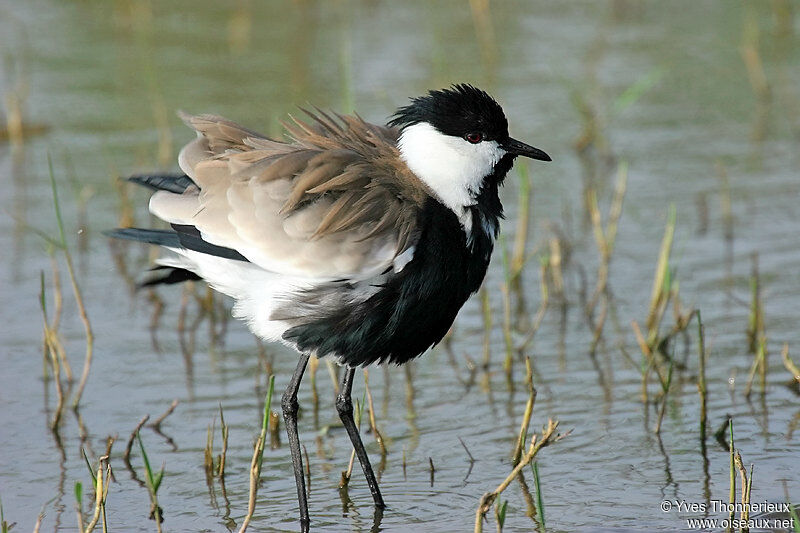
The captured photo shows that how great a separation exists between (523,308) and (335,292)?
2.25 metres

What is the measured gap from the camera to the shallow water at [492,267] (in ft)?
16.5

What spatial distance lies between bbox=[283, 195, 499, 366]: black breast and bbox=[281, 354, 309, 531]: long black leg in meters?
0.26

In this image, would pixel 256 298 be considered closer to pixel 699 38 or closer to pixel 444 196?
pixel 444 196

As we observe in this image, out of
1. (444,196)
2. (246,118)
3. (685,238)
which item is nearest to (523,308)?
(685,238)

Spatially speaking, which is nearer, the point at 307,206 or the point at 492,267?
the point at 307,206

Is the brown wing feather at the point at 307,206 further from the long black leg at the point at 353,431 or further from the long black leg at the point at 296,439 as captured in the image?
the long black leg at the point at 353,431

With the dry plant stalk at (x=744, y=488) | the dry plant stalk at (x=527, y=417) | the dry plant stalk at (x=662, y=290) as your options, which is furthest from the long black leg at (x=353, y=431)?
the dry plant stalk at (x=662, y=290)

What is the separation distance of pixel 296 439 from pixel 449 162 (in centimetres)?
120

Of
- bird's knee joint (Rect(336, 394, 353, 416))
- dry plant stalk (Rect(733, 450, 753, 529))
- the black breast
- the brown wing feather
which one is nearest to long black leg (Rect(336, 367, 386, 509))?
bird's knee joint (Rect(336, 394, 353, 416))

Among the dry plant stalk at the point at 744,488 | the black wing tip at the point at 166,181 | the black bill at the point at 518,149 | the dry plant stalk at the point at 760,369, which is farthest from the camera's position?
the dry plant stalk at the point at 760,369

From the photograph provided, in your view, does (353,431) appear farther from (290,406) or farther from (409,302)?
(409,302)

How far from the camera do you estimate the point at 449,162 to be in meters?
4.73

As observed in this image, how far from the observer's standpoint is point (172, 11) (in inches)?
480

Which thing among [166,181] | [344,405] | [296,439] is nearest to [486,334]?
[344,405]
